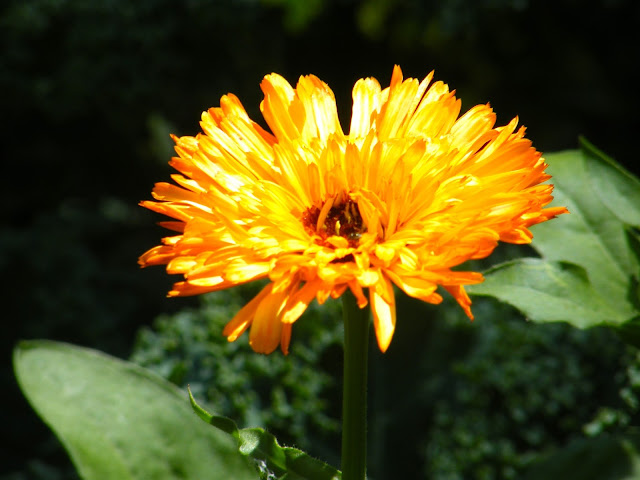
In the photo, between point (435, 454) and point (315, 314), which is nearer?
point (435, 454)

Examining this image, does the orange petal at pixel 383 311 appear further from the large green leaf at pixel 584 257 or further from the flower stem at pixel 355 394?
the large green leaf at pixel 584 257

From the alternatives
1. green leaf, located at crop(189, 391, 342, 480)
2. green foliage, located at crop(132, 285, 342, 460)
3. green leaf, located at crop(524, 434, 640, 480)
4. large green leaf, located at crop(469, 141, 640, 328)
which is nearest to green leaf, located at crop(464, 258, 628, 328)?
large green leaf, located at crop(469, 141, 640, 328)

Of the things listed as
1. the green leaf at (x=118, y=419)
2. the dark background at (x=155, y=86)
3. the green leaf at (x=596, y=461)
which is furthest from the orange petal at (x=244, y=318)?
the dark background at (x=155, y=86)

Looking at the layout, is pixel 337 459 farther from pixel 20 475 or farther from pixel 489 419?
pixel 20 475

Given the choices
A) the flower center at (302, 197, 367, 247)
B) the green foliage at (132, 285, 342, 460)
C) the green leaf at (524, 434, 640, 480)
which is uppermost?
the flower center at (302, 197, 367, 247)

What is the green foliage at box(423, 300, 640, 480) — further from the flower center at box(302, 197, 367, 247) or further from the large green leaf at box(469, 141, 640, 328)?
the flower center at box(302, 197, 367, 247)

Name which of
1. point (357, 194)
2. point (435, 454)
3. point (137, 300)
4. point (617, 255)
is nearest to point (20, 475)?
point (137, 300)

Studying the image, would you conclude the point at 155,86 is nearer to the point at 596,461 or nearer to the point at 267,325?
the point at 267,325
